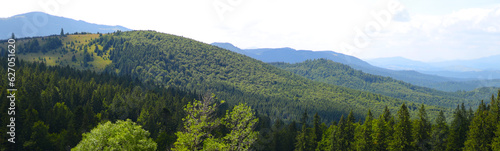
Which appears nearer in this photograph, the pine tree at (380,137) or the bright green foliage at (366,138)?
the pine tree at (380,137)

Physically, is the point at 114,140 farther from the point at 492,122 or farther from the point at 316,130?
the point at 316,130

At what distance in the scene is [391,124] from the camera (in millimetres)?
67250

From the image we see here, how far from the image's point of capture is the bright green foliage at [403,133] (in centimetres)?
6281

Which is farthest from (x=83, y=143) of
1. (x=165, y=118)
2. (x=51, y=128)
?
(x=165, y=118)

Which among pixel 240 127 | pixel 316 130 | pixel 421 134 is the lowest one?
pixel 316 130

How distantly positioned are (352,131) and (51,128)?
76534mm

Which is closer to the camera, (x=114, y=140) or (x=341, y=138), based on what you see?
(x=114, y=140)

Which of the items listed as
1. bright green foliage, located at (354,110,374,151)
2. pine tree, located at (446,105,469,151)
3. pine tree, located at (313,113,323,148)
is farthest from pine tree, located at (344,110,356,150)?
pine tree, located at (446,105,469,151)

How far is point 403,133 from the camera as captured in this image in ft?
207

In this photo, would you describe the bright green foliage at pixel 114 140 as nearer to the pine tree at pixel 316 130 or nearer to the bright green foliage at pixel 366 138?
the bright green foliage at pixel 366 138

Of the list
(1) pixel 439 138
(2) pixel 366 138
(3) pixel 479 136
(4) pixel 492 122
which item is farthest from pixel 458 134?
(2) pixel 366 138

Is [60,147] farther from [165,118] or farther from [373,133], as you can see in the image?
[373,133]

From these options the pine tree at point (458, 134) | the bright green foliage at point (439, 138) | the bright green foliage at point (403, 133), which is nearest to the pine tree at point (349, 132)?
the bright green foliage at point (403, 133)

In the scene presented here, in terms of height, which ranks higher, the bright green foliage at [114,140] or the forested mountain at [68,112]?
the bright green foliage at [114,140]
